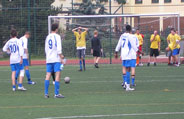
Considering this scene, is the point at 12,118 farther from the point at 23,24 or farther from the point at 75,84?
the point at 23,24

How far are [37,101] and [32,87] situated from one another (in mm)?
3128

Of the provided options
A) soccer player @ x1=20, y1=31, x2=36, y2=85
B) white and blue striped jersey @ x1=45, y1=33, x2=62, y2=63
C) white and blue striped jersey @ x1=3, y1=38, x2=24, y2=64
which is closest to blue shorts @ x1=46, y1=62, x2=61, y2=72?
white and blue striped jersey @ x1=45, y1=33, x2=62, y2=63

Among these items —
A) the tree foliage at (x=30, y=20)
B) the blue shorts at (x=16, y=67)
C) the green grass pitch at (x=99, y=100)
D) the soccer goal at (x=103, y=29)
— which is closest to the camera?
the green grass pitch at (x=99, y=100)

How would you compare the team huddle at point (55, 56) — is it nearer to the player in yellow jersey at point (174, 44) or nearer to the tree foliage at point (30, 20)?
the player in yellow jersey at point (174, 44)

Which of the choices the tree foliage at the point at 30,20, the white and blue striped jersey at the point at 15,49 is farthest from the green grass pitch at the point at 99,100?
the tree foliage at the point at 30,20

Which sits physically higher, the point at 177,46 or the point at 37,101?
the point at 177,46

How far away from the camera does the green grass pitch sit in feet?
30.2

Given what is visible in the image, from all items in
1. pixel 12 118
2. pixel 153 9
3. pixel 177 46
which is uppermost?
pixel 153 9

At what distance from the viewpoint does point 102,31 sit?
2627 centimetres

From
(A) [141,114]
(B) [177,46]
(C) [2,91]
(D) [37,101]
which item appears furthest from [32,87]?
(B) [177,46]

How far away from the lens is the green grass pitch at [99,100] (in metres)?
9.21

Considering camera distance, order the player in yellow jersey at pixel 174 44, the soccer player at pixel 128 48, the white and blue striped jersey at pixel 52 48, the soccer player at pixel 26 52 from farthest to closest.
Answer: the player in yellow jersey at pixel 174 44
the soccer player at pixel 26 52
the soccer player at pixel 128 48
the white and blue striped jersey at pixel 52 48

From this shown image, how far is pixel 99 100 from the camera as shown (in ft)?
36.4

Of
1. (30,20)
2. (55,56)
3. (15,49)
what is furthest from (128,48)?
(30,20)
